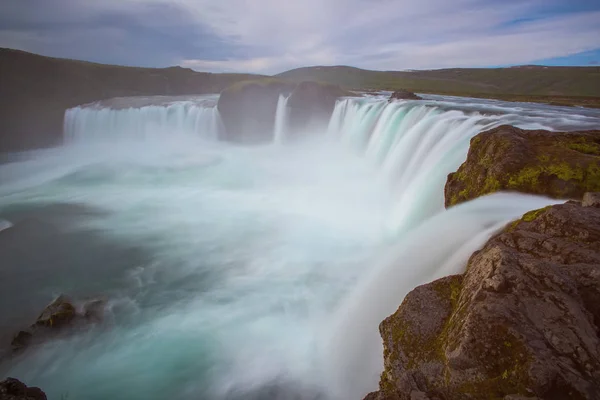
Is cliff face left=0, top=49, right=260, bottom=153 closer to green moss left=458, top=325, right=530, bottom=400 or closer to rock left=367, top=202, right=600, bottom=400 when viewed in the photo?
rock left=367, top=202, right=600, bottom=400

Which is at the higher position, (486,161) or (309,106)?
(486,161)

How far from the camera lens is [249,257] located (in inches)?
542

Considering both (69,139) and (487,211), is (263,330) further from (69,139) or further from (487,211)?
(69,139)

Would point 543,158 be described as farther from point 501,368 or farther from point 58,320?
point 58,320

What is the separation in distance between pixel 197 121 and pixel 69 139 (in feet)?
52.7

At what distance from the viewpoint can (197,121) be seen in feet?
126

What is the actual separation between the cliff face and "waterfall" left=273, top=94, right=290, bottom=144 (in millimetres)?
26558

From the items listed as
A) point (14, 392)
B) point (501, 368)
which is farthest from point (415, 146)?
point (14, 392)

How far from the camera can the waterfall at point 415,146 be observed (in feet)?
39.3

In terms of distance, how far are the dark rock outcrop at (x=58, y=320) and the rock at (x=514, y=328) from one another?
919 centimetres

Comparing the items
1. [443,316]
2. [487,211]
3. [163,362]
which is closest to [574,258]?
[443,316]

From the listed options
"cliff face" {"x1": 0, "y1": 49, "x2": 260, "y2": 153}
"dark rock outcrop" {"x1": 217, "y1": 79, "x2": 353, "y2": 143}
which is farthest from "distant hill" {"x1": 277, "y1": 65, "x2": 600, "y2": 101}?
"dark rock outcrop" {"x1": 217, "y1": 79, "x2": 353, "y2": 143}

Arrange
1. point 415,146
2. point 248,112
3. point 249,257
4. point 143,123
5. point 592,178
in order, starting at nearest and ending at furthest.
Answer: point 592,178 < point 249,257 < point 415,146 < point 248,112 < point 143,123

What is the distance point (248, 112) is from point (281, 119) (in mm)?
3910
